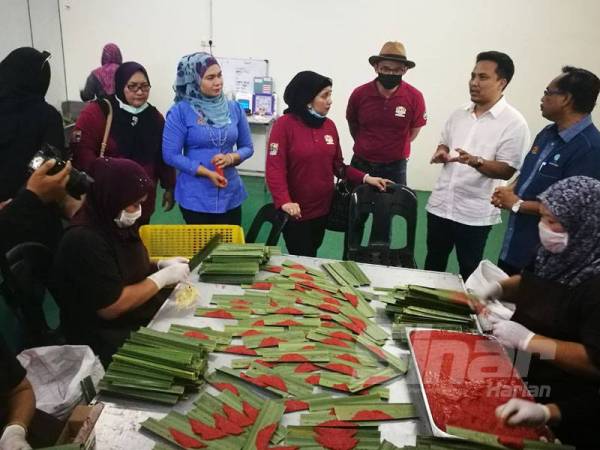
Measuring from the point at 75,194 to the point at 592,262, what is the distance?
2.03 meters

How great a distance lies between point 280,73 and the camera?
5.88 metres

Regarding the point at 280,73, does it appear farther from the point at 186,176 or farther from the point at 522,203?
the point at 522,203

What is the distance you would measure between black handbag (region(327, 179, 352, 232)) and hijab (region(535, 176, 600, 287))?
149 cm

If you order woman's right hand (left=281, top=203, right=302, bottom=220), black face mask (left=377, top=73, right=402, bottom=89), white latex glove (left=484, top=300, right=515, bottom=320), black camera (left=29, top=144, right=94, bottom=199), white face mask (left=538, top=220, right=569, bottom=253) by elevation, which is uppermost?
black face mask (left=377, top=73, right=402, bottom=89)

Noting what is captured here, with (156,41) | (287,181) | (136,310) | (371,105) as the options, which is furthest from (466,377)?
A: (156,41)

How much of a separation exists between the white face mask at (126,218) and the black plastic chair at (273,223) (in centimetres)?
103

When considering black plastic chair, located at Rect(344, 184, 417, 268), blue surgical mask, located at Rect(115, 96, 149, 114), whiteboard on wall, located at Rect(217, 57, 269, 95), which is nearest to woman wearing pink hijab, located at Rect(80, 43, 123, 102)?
whiteboard on wall, located at Rect(217, 57, 269, 95)

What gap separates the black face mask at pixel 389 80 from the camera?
10.9ft

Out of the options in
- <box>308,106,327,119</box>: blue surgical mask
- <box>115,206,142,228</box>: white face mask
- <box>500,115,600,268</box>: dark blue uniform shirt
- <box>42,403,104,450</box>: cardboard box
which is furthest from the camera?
<box>308,106,327,119</box>: blue surgical mask

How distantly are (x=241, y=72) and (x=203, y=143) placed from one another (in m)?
3.42

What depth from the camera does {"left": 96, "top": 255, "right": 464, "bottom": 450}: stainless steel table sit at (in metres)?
1.22

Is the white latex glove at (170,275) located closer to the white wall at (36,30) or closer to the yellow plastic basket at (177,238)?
the yellow plastic basket at (177,238)

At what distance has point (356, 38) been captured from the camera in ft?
18.4

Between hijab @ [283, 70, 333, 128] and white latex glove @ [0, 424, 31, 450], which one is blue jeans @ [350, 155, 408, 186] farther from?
white latex glove @ [0, 424, 31, 450]
